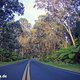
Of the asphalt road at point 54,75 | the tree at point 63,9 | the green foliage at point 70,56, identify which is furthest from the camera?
the tree at point 63,9

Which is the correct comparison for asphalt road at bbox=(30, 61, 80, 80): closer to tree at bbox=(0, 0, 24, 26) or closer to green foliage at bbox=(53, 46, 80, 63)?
green foliage at bbox=(53, 46, 80, 63)

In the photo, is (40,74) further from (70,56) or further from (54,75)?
(70,56)

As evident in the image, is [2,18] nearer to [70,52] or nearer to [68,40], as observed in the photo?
[70,52]

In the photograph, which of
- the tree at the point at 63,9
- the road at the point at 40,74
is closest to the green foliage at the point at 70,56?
the tree at the point at 63,9

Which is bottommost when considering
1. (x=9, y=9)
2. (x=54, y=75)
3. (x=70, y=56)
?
(x=54, y=75)

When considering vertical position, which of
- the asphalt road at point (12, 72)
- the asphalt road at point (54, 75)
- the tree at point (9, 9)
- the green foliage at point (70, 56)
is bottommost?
the asphalt road at point (54, 75)

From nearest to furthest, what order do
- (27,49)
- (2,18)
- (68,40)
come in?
(2,18) → (68,40) → (27,49)

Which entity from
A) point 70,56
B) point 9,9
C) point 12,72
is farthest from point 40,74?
point 9,9

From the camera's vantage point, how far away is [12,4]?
167 ft

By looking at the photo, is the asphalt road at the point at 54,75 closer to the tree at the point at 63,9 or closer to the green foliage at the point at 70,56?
the green foliage at the point at 70,56

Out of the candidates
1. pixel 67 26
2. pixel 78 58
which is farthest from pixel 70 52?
pixel 67 26

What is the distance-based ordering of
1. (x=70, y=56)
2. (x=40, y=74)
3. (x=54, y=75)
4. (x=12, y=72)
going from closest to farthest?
(x=54, y=75) → (x=40, y=74) → (x=12, y=72) → (x=70, y=56)

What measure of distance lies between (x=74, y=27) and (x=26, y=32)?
204 feet

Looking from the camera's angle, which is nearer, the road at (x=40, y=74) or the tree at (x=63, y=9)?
the road at (x=40, y=74)
